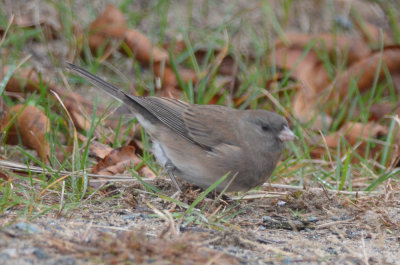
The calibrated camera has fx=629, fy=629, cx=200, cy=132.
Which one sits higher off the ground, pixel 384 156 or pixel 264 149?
pixel 264 149

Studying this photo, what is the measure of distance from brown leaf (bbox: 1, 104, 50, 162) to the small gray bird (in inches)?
14.7

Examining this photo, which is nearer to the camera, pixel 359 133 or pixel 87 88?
pixel 359 133

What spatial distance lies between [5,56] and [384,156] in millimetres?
2721

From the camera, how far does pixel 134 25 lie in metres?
5.50

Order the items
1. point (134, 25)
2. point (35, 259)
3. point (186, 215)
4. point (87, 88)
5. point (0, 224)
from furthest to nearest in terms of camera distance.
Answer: point (134, 25)
point (87, 88)
point (186, 215)
point (0, 224)
point (35, 259)

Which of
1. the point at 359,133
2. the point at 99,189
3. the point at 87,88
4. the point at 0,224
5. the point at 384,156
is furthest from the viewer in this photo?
the point at 87,88

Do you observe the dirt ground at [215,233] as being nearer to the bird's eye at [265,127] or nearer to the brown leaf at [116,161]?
the brown leaf at [116,161]

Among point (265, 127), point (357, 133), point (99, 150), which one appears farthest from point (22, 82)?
point (357, 133)

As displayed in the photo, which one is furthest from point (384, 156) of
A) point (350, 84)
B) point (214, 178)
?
point (214, 178)

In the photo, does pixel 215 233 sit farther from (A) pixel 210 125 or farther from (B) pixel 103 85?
(B) pixel 103 85

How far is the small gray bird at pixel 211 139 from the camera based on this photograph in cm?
325

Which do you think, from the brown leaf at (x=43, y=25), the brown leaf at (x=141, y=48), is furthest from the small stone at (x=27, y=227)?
the brown leaf at (x=43, y=25)

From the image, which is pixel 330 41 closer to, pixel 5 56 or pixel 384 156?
pixel 384 156

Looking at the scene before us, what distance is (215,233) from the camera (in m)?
2.58
